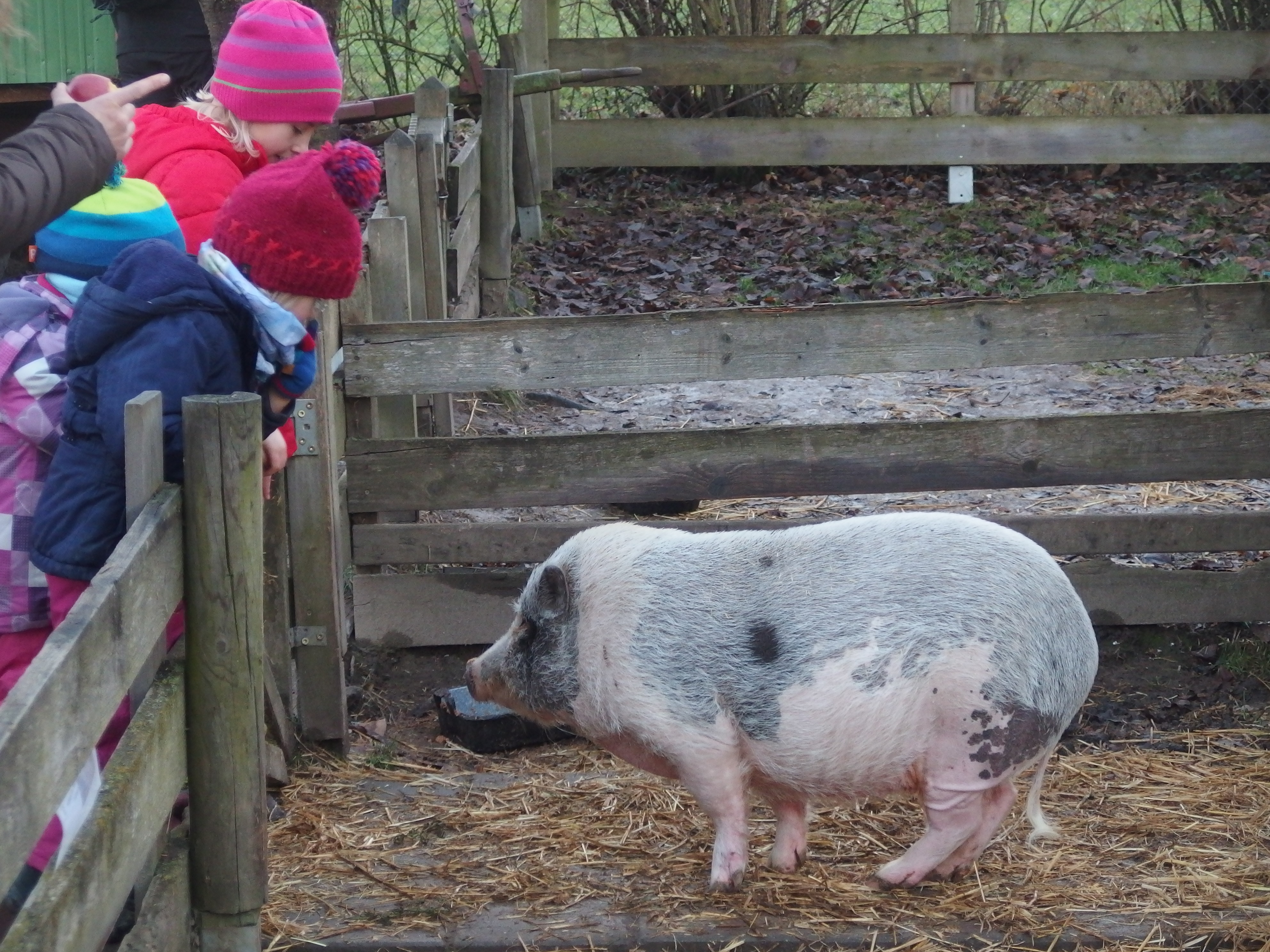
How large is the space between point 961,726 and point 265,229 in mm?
1894

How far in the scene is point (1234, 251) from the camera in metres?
9.34

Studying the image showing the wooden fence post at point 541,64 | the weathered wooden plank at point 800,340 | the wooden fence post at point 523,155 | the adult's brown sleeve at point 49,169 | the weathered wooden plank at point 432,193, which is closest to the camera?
the adult's brown sleeve at point 49,169

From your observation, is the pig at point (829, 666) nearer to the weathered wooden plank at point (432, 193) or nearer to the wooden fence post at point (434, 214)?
the wooden fence post at point (434, 214)

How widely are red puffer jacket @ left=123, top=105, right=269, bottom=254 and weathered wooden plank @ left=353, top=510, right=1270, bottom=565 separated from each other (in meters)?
1.46

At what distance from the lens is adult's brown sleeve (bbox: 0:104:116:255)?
2.25m

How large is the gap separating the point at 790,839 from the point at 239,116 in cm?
243

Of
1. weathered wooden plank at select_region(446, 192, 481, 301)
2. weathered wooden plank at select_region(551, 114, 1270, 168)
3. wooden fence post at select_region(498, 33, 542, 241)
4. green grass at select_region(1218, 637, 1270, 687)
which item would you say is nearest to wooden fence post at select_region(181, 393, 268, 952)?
green grass at select_region(1218, 637, 1270, 687)

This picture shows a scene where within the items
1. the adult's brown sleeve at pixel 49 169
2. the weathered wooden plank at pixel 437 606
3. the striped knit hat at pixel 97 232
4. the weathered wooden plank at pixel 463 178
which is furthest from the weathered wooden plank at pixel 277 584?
the weathered wooden plank at pixel 463 178

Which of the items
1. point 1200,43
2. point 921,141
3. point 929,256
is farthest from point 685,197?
point 1200,43

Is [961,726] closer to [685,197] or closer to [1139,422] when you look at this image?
[1139,422]

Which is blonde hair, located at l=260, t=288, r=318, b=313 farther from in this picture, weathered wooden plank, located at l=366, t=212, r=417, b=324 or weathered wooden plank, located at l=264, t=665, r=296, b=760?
weathered wooden plank, located at l=366, t=212, r=417, b=324

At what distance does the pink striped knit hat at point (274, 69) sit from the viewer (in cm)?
373

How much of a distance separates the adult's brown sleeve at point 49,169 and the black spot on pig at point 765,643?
1.76 meters

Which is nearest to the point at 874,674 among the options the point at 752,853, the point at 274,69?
the point at 752,853
